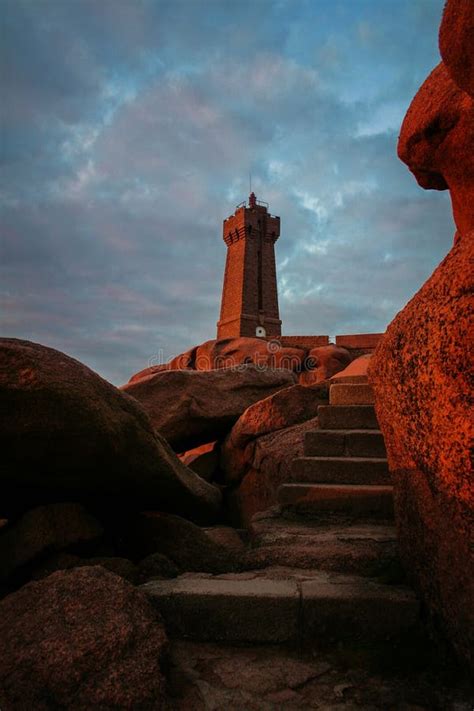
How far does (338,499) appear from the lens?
3242mm

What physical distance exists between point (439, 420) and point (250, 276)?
103ft

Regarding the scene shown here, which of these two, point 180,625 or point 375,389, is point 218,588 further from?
point 375,389

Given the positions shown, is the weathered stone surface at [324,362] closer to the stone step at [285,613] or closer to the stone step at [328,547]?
the stone step at [328,547]

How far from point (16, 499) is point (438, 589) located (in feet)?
7.48

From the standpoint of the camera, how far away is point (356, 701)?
1305mm

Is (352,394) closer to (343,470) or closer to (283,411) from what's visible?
(283,411)

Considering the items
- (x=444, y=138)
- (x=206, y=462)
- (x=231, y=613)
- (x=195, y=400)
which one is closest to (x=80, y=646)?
(x=231, y=613)

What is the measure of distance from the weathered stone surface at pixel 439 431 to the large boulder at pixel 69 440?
56.3 inches

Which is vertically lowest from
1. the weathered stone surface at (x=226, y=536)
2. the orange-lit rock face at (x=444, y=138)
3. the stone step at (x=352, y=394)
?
the weathered stone surface at (x=226, y=536)

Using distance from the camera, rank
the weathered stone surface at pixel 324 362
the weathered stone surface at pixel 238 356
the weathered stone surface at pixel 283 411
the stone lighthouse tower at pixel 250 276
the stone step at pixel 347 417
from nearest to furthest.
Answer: the stone step at pixel 347 417 → the weathered stone surface at pixel 283 411 → the weathered stone surface at pixel 324 362 → the weathered stone surface at pixel 238 356 → the stone lighthouse tower at pixel 250 276

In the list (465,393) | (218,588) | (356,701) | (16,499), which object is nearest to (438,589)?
(356,701)

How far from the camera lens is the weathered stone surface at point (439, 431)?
4.30ft

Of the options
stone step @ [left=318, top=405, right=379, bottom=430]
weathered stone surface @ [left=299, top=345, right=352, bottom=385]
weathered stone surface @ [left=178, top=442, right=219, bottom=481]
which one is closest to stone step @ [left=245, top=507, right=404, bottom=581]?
stone step @ [left=318, top=405, right=379, bottom=430]

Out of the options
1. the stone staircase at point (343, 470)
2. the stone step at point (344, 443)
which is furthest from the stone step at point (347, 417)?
the stone step at point (344, 443)
